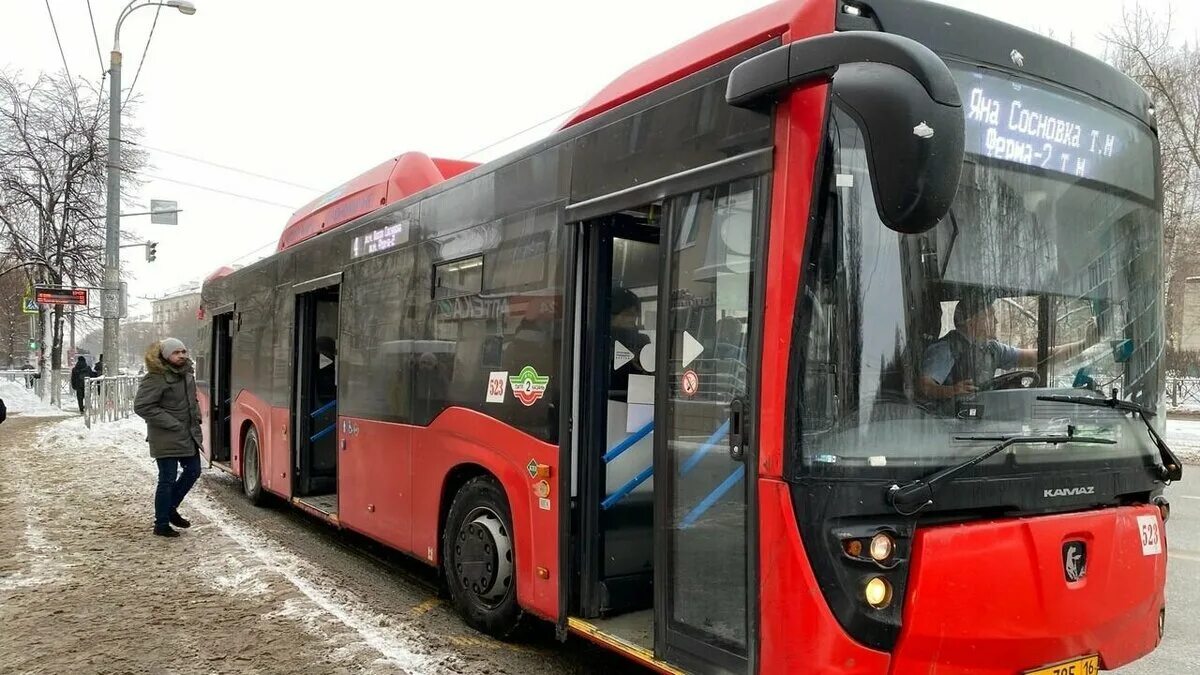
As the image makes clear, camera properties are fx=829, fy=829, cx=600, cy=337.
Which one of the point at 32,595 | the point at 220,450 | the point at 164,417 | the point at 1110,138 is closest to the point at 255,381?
the point at 164,417

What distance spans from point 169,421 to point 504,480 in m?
4.82

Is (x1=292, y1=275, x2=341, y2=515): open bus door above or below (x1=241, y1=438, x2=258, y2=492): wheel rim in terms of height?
above

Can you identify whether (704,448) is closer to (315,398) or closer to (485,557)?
(485,557)

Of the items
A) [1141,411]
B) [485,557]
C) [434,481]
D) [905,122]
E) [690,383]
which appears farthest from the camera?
[434,481]

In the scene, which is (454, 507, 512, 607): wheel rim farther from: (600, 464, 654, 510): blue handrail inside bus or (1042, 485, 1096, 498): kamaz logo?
(1042, 485, 1096, 498): kamaz logo

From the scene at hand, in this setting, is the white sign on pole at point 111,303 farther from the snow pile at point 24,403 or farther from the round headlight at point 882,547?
the round headlight at point 882,547

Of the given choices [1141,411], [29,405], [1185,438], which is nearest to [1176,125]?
[1185,438]

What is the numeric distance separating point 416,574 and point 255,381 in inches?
162

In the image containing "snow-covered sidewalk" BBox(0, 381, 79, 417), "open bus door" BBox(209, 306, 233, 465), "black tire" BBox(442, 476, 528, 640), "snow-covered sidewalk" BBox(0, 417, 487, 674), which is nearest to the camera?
"snow-covered sidewalk" BBox(0, 417, 487, 674)

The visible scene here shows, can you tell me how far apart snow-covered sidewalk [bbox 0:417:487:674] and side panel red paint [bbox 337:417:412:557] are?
529mm

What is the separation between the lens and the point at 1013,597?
3.02 meters

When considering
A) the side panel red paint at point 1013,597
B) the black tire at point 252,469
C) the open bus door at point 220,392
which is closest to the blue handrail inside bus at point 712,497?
the side panel red paint at point 1013,597

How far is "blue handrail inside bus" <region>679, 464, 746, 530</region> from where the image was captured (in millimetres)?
3162

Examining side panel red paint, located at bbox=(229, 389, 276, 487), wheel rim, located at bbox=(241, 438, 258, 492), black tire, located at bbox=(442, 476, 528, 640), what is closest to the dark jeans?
side panel red paint, located at bbox=(229, 389, 276, 487)
